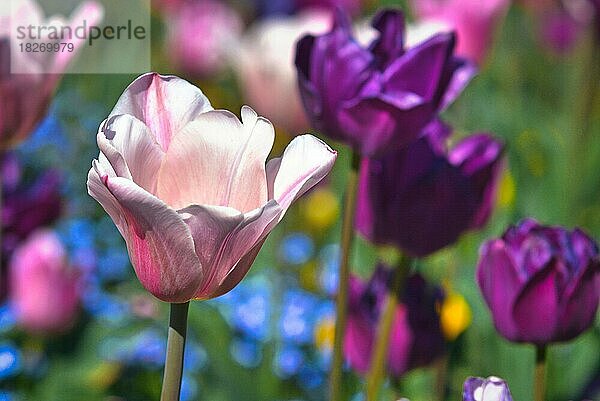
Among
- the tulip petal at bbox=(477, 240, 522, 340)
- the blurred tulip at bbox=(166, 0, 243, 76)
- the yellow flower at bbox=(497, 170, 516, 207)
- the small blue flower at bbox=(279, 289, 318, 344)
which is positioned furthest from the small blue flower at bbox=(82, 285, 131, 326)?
the blurred tulip at bbox=(166, 0, 243, 76)

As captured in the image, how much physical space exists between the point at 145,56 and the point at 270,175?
0.64m

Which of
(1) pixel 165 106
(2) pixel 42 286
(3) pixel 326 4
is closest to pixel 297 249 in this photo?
(2) pixel 42 286

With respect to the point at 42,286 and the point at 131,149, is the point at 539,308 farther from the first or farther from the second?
the point at 42,286

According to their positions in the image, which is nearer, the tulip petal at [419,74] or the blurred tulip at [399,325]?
the tulip petal at [419,74]

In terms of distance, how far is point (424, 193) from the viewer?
865 mm

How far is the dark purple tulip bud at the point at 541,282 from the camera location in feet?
2.53

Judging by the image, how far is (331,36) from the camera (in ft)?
2.77

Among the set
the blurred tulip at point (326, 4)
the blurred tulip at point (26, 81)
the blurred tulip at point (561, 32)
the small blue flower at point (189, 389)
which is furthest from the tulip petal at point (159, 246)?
the blurred tulip at point (561, 32)

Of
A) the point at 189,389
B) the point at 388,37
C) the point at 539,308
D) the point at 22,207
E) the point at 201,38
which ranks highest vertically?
the point at 201,38

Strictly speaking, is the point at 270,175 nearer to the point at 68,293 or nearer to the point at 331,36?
the point at 331,36

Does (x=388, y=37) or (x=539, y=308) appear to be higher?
(x=388, y=37)

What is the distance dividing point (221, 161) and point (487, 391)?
0.18m

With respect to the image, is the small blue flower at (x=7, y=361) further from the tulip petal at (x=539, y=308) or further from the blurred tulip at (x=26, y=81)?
the tulip petal at (x=539, y=308)

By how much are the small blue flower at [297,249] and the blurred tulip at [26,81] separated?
82 cm
